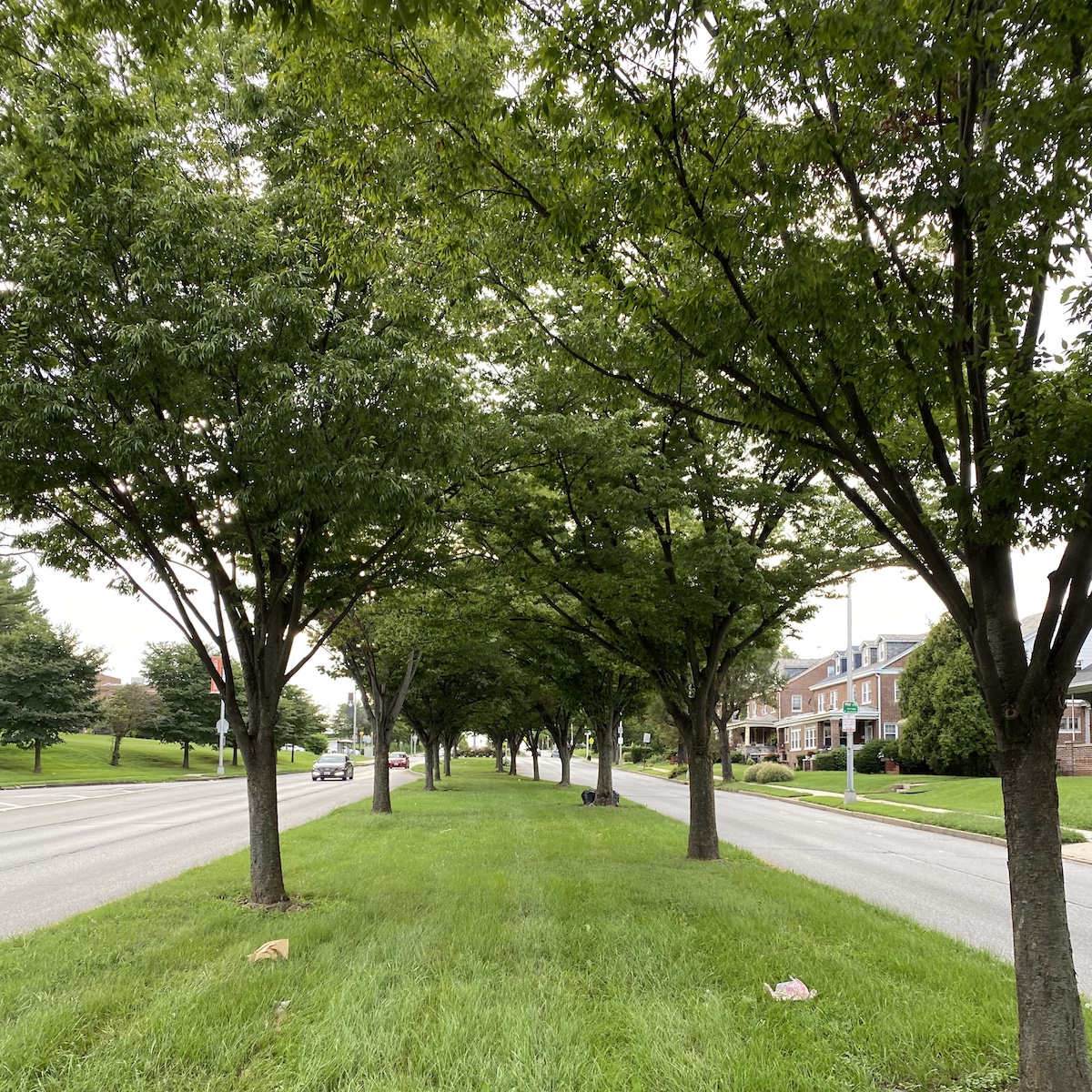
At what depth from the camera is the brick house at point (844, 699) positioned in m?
50.3

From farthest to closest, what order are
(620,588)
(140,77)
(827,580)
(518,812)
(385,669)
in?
(385,669), (518,812), (827,580), (620,588), (140,77)

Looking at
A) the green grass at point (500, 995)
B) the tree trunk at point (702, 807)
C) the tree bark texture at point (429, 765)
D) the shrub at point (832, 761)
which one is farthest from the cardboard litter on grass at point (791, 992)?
the shrub at point (832, 761)

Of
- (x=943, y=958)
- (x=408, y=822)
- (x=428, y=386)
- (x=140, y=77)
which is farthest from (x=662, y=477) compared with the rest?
(x=408, y=822)

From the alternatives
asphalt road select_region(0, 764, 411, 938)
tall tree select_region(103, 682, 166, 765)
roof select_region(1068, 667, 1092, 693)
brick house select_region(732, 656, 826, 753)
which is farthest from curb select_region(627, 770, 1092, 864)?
brick house select_region(732, 656, 826, 753)

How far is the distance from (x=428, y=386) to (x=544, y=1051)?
536 centimetres

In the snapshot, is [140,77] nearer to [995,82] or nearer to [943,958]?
[995,82]

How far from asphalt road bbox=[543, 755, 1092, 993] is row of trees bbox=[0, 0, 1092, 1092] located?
4.45 metres

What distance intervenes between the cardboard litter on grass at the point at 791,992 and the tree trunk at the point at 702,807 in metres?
6.53

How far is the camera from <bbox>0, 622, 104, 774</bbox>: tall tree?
3766 cm

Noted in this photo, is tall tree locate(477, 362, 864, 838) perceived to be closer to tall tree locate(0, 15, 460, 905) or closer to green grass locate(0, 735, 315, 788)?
tall tree locate(0, 15, 460, 905)

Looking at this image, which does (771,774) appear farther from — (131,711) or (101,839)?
(131,711)

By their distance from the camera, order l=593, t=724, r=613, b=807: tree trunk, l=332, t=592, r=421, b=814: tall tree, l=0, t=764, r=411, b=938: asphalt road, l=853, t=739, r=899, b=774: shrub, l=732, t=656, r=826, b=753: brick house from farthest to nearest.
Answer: l=732, t=656, r=826, b=753: brick house < l=853, t=739, r=899, b=774: shrub < l=593, t=724, r=613, b=807: tree trunk < l=332, t=592, r=421, b=814: tall tree < l=0, t=764, r=411, b=938: asphalt road

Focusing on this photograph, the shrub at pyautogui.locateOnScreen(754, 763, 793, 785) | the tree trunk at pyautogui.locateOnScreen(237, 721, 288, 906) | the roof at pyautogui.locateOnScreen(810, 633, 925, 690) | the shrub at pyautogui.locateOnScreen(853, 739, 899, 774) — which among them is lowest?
the shrub at pyautogui.locateOnScreen(754, 763, 793, 785)

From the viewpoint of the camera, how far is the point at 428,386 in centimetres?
753
